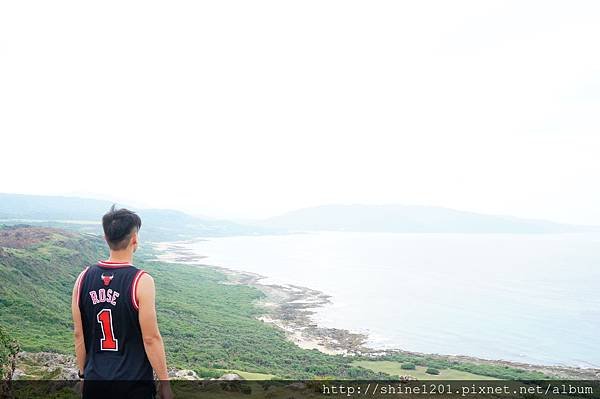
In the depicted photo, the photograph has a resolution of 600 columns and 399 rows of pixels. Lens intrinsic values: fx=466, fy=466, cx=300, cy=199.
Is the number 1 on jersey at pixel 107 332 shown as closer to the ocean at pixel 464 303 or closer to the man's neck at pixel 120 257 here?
the man's neck at pixel 120 257

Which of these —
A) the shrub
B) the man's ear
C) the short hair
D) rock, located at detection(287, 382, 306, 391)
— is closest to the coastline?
the shrub

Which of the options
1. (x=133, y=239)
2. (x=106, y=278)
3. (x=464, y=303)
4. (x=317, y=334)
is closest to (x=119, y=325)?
(x=106, y=278)

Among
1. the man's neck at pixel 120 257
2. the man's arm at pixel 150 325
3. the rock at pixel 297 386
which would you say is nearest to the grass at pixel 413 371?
the rock at pixel 297 386

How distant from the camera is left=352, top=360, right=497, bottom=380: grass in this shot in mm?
26556

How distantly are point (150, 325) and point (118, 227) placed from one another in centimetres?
76

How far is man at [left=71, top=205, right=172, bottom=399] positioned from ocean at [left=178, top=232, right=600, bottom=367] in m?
39.1

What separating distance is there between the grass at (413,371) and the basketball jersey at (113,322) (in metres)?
25.6

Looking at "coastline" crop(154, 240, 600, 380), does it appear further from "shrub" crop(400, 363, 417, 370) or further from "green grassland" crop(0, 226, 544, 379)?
"shrub" crop(400, 363, 417, 370)

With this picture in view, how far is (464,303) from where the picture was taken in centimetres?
6250

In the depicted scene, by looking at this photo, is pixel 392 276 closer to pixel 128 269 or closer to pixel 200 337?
pixel 200 337

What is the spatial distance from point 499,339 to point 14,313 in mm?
41242

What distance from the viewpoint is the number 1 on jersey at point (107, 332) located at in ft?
10.9

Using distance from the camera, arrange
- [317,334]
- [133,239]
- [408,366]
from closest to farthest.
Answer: [133,239]
[408,366]
[317,334]

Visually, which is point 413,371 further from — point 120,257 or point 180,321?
point 120,257
